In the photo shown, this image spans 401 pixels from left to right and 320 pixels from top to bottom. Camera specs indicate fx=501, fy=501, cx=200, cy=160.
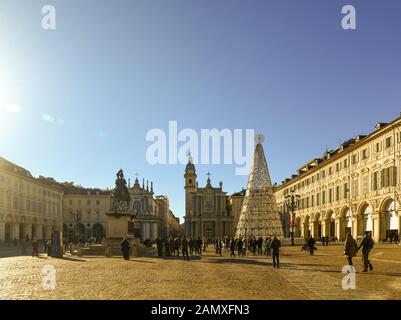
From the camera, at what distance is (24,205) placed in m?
78.2

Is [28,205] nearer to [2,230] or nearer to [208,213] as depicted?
[2,230]

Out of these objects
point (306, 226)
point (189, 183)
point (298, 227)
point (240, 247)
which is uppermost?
point (189, 183)

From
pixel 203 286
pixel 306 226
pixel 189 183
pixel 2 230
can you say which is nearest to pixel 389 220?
pixel 306 226

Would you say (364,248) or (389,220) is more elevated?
(364,248)

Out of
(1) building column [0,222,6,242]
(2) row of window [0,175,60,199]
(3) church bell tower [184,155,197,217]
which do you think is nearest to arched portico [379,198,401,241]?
(1) building column [0,222,6,242]

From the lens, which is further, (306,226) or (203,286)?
(306,226)

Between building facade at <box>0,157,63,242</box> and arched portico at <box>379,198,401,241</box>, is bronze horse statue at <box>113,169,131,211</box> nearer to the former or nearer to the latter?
arched portico at <box>379,198,401,241</box>

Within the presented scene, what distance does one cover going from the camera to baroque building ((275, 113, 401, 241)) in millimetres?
50219

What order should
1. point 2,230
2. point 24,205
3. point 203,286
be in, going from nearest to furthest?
point 203,286 → point 2,230 → point 24,205

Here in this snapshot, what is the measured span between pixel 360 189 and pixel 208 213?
231 feet

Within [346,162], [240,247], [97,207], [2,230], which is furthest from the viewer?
[97,207]
